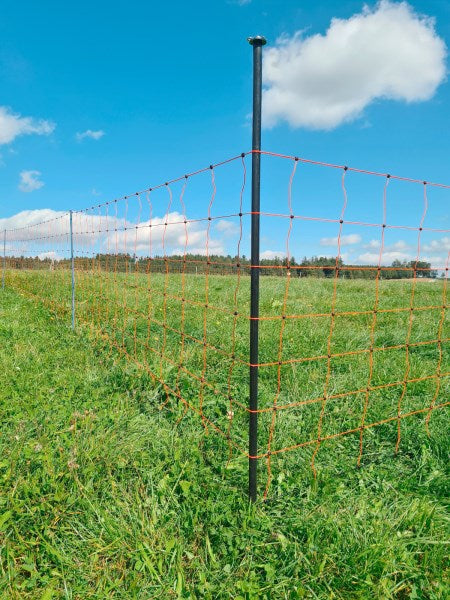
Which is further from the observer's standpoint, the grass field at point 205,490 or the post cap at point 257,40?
the post cap at point 257,40

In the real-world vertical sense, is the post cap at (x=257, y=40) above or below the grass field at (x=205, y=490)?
above

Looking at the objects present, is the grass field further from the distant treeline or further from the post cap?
the post cap

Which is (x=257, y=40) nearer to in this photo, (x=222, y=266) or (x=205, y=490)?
(x=222, y=266)

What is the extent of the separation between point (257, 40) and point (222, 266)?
209 centimetres

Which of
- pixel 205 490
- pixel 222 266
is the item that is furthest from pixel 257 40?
pixel 205 490

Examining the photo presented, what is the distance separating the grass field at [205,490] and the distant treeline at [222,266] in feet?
1.84

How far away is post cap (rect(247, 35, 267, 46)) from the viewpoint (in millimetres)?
2213

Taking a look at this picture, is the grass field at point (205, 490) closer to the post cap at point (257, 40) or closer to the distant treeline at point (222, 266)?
the distant treeline at point (222, 266)

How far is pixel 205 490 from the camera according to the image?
8.55 ft

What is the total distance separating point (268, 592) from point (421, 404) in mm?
2486

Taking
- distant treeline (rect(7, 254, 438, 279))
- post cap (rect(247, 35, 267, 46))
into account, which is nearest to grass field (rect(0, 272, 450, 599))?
distant treeline (rect(7, 254, 438, 279))

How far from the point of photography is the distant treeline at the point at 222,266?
2845mm

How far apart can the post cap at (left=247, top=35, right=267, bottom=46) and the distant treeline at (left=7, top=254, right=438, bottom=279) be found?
122 cm

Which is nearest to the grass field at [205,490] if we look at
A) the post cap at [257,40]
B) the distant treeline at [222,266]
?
the distant treeline at [222,266]
